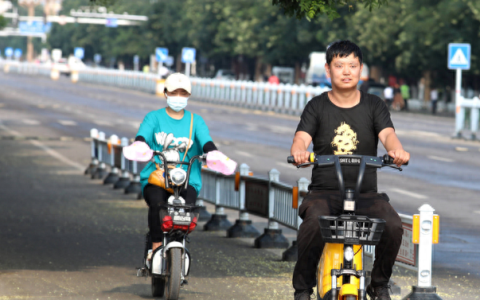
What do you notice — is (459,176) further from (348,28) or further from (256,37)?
(256,37)

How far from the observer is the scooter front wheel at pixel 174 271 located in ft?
22.9

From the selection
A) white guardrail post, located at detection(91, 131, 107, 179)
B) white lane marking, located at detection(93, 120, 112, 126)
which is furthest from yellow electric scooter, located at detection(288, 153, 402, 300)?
white lane marking, located at detection(93, 120, 112, 126)

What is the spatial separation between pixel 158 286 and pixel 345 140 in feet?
8.42

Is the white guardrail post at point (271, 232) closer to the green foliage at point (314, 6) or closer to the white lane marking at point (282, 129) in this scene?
the green foliage at point (314, 6)

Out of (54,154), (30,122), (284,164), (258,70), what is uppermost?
(258,70)

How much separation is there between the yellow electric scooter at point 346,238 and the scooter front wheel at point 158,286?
244 centimetres

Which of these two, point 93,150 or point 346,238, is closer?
point 346,238

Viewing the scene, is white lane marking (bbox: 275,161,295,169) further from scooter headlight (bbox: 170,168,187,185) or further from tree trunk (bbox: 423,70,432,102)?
tree trunk (bbox: 423,70,432,102)

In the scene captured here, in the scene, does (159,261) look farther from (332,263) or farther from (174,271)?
(332,263)

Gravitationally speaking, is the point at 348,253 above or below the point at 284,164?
above

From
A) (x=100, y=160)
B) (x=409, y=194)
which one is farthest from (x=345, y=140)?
(x=100, y=160)

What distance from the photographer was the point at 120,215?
13492 mm

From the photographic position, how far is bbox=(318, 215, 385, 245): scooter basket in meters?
5.05

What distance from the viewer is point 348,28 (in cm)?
6322
